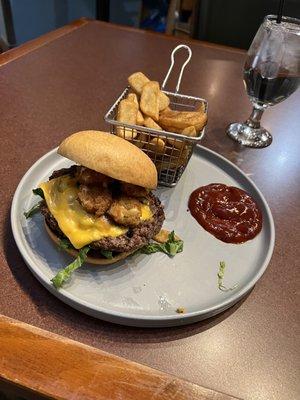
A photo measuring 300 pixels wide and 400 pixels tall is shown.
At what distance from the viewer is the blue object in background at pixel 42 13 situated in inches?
149

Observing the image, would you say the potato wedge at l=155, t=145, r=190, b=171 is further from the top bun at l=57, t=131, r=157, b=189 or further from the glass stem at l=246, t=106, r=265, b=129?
the glass stem at l=246, t=106, r=265, b=129

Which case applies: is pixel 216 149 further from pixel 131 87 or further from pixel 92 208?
pixel 92 208

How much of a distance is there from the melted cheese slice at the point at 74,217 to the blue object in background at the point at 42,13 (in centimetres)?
343

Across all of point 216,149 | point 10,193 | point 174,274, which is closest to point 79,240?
point 174,274

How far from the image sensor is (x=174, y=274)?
991mm

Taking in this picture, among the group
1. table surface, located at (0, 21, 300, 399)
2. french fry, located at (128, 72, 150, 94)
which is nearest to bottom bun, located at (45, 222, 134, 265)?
table surface, located at (0, 21, 300, 399)

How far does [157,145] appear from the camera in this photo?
47.9 inches

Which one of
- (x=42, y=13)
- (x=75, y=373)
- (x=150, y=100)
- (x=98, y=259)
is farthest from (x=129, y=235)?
(x=42, y=13)

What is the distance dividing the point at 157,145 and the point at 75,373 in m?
0.73

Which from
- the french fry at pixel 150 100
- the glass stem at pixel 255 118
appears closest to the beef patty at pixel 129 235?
the french fry at pixel 150 100

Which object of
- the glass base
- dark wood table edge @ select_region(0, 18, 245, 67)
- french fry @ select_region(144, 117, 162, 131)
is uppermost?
french fry @ select_region(144, 117, 162, 131)

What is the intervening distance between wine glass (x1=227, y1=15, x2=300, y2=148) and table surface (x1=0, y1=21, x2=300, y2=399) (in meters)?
0.21

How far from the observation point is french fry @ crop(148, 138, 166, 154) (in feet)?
3.97

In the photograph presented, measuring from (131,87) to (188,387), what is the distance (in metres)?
1.03
